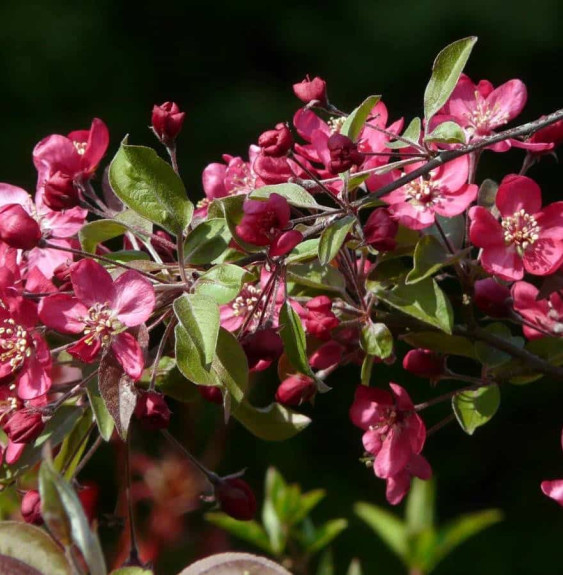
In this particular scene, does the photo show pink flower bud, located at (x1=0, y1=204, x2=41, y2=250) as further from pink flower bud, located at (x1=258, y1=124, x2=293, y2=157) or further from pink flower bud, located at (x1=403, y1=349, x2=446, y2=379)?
pink flower bud, located at (x1=403, y1=349, x2=446, y2=379)

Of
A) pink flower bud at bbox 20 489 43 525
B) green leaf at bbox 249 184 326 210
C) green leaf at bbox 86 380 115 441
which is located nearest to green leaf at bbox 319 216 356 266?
green leaf at bbox 249 184 326 210

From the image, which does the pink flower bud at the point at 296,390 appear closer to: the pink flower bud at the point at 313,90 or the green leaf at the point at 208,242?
the green leaf at the point at 208,242

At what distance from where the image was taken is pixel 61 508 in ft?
1.83

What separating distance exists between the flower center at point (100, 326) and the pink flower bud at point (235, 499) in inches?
10.3

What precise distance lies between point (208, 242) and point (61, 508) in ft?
1.20

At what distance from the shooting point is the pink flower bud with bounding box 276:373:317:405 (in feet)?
3.19

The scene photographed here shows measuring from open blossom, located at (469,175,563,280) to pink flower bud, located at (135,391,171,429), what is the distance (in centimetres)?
34

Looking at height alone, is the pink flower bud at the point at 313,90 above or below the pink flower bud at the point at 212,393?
above

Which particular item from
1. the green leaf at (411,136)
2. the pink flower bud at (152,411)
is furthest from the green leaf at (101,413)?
the green leaf at (411,136)

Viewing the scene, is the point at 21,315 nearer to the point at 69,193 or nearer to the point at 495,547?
the point at 69,193

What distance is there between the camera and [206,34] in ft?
12.5

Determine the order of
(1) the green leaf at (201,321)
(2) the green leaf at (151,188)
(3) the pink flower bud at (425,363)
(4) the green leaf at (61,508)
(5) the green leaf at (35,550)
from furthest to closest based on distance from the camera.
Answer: (3) the pink flower bud at (425,363), (2) the green leaf at (151,188), (1) the green leaf at (201,321), (5) the green leaf at (35,550), (4) the green leaf at (61,508)

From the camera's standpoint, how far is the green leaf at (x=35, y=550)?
0.66 meters

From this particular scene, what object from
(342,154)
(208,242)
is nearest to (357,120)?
(342,154)
